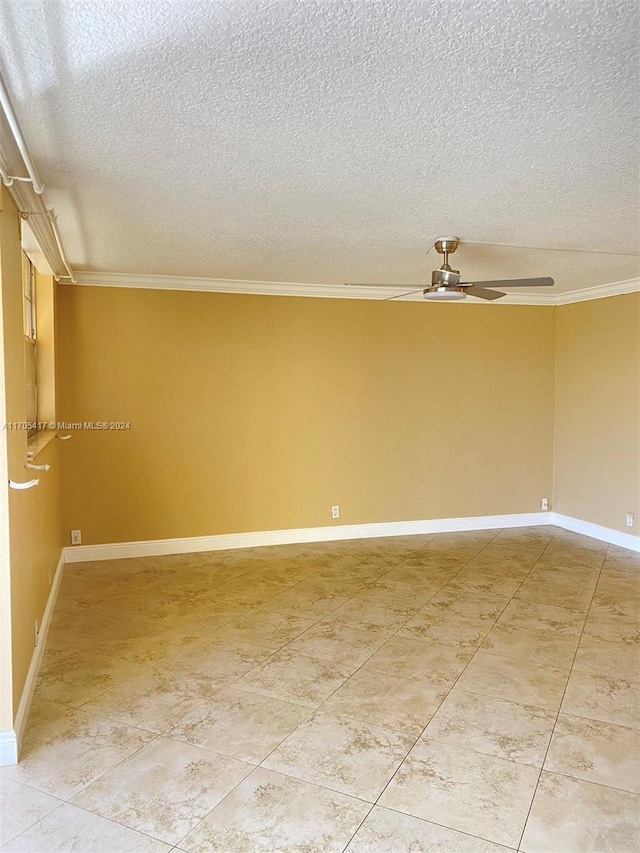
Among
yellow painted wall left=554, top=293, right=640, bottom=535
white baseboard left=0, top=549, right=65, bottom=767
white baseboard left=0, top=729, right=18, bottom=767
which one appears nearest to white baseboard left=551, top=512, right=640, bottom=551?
yellow painted wall left=554, top=293, right=640, bottom=535

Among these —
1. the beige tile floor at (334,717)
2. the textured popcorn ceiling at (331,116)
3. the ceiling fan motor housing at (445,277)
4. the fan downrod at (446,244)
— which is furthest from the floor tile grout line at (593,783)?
the fan downrod at (446,244)

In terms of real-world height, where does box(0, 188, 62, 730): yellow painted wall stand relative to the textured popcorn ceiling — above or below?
below

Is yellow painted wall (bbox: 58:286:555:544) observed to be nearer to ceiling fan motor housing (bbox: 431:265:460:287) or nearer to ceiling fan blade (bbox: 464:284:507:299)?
ceiling fan blade (bbox: 464:284:507:299)

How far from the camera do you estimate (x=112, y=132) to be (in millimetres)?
2074

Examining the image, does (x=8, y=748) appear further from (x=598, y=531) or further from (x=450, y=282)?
(x=598, y=531)

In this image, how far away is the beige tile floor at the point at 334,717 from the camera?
6.24ft

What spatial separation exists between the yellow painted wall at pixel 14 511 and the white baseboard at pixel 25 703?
0.05 metres

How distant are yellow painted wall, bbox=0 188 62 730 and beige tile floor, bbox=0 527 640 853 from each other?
31 cm

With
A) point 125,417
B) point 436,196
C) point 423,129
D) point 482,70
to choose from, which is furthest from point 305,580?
point 482,70

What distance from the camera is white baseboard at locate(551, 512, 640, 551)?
5.11m

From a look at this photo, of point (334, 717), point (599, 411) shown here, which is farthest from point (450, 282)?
point (599, 411)

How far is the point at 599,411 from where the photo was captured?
5.42m

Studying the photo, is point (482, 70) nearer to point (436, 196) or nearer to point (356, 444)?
point (436, 196)

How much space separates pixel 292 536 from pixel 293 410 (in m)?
1.15
